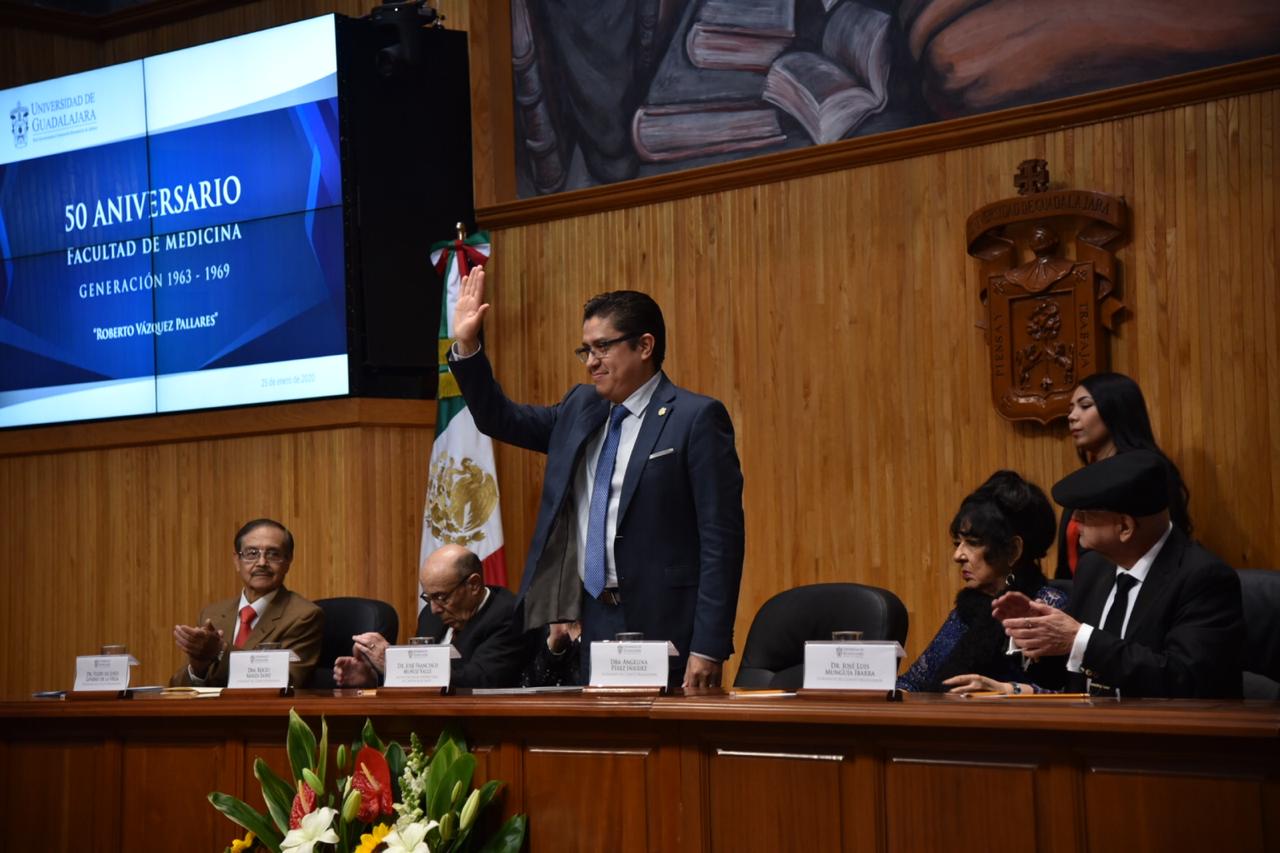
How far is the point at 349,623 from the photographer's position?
476cm

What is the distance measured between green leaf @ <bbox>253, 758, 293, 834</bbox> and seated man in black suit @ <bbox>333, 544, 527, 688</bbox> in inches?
28.9

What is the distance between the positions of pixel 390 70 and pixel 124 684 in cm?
316

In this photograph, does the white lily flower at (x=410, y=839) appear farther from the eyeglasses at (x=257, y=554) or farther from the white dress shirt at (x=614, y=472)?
the eyeglasses at (x=257, y=554)

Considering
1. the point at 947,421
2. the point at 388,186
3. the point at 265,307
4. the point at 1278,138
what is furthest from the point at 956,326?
the point at 265,307

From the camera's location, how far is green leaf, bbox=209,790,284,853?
9.89 feet

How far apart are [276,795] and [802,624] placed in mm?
1537

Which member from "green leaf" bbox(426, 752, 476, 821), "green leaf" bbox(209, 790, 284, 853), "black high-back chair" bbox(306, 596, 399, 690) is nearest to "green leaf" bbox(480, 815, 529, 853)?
"green leaf" bbox(426, 752, 476, 821)

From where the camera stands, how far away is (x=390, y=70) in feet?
19.8

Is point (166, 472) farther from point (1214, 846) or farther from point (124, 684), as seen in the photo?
point (1214, 846)

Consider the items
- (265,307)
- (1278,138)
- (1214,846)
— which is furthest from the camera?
(265,307)

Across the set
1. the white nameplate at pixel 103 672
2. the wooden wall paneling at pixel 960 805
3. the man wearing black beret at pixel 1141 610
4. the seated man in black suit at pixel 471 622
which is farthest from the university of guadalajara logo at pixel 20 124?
the wooden wall paneling at pixel 960 805

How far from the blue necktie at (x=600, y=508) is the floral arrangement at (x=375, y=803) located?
2.04 feet

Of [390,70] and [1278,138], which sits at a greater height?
[390,70]

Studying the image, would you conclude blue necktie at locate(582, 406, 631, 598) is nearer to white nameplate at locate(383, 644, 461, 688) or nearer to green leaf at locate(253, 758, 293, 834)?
white nameplate at locate(383, 644, 461, 688)
